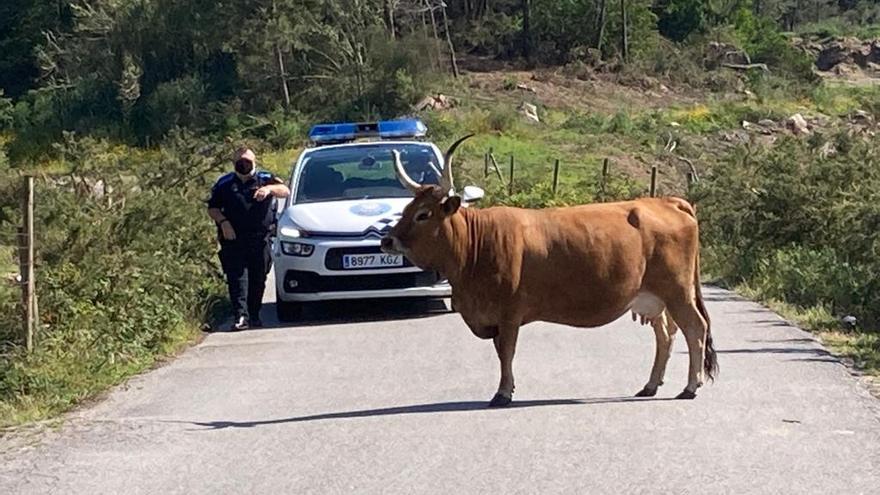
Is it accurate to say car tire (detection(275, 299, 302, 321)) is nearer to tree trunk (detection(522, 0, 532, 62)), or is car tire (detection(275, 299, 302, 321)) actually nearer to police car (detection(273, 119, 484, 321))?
police car (detection(273, 119, 484, 321))

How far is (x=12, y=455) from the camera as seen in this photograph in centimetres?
855

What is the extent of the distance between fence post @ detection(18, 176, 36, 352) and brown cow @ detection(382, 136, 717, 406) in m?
2.88

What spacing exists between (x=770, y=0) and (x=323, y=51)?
187 ft

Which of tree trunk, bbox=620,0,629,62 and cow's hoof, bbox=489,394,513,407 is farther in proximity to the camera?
tree trunk, bbox=620,0,629,62

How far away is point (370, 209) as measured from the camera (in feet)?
48.7

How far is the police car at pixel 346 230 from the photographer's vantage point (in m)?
14.3

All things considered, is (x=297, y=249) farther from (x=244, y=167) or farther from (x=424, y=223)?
(x=424, y=223)

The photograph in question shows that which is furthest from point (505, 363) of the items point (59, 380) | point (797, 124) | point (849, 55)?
point (849, 55)

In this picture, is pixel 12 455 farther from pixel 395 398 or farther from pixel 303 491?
pixel 395 398

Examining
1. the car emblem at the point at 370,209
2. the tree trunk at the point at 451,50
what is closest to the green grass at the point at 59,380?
the car emblem at the point at 370,209

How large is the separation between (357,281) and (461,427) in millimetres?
5555

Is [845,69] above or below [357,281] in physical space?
below


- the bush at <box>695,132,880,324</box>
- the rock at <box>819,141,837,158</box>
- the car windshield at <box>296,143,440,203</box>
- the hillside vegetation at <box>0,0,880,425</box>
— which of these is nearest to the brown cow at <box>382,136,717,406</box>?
the hillside vegetation at <box>0,0,880,425</box>

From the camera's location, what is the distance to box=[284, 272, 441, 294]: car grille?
14.4 metres
